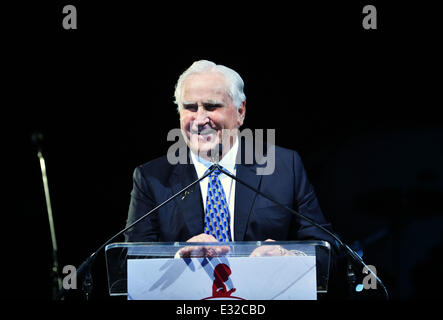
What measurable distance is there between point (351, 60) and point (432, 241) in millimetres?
1585

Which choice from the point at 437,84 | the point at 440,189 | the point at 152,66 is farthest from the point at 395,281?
the point at 152,66

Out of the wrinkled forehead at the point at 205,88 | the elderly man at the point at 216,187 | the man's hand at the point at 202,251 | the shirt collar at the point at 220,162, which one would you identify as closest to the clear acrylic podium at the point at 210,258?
the man's hand at the point at 202,251

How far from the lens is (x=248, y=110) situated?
113 inches

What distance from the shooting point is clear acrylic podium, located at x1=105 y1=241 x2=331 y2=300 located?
1.38 m

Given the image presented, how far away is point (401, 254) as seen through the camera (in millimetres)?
3436

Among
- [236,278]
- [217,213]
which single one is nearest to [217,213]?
[217,213]

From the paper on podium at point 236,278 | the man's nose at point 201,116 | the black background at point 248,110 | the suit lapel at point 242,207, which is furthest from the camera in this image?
the black background at point 248,110

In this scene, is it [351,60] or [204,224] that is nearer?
[204,224]

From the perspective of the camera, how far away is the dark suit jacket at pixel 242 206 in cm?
206

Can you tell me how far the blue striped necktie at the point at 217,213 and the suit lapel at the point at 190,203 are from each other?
0.12 feet

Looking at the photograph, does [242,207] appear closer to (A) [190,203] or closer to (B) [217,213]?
(B) [217,213]

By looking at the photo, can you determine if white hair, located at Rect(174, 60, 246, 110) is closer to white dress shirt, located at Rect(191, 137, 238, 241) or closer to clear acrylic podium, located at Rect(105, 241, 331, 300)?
white dress shirt, located at Rect(191, 137, 238, 241)

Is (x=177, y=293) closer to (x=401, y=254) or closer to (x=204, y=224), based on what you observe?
(x=204, y=224)

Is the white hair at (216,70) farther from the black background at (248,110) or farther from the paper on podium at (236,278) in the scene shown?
the paper on podium at (236,278)
